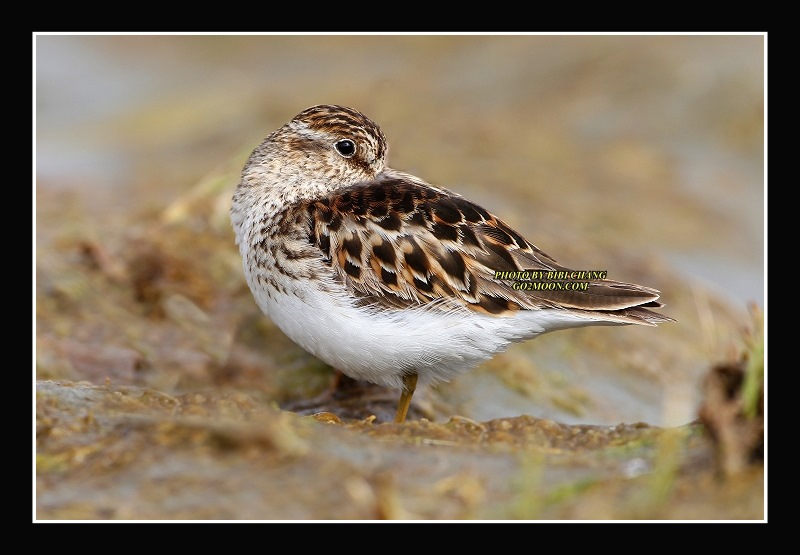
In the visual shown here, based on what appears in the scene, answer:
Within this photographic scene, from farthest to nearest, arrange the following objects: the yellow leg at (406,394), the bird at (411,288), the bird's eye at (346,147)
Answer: the bird's eye at (346,147), the yellow leg at (406,394), the bird at (411,288)

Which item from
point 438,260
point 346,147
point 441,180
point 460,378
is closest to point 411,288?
point 438,260

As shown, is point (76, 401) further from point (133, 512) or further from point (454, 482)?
point (454, 482)

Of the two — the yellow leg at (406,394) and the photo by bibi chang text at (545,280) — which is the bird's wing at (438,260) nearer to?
the photo by bibi chang text at (545,280)

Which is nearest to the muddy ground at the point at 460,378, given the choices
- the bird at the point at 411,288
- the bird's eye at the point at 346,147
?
the bird at the point at 411,288

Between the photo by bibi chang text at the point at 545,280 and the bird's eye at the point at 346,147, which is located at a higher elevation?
the bird's eye at the point at 346,147

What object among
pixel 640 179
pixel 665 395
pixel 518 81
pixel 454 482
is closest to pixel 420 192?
pixel 454 482

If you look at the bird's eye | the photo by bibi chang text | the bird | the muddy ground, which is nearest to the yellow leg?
the bird
